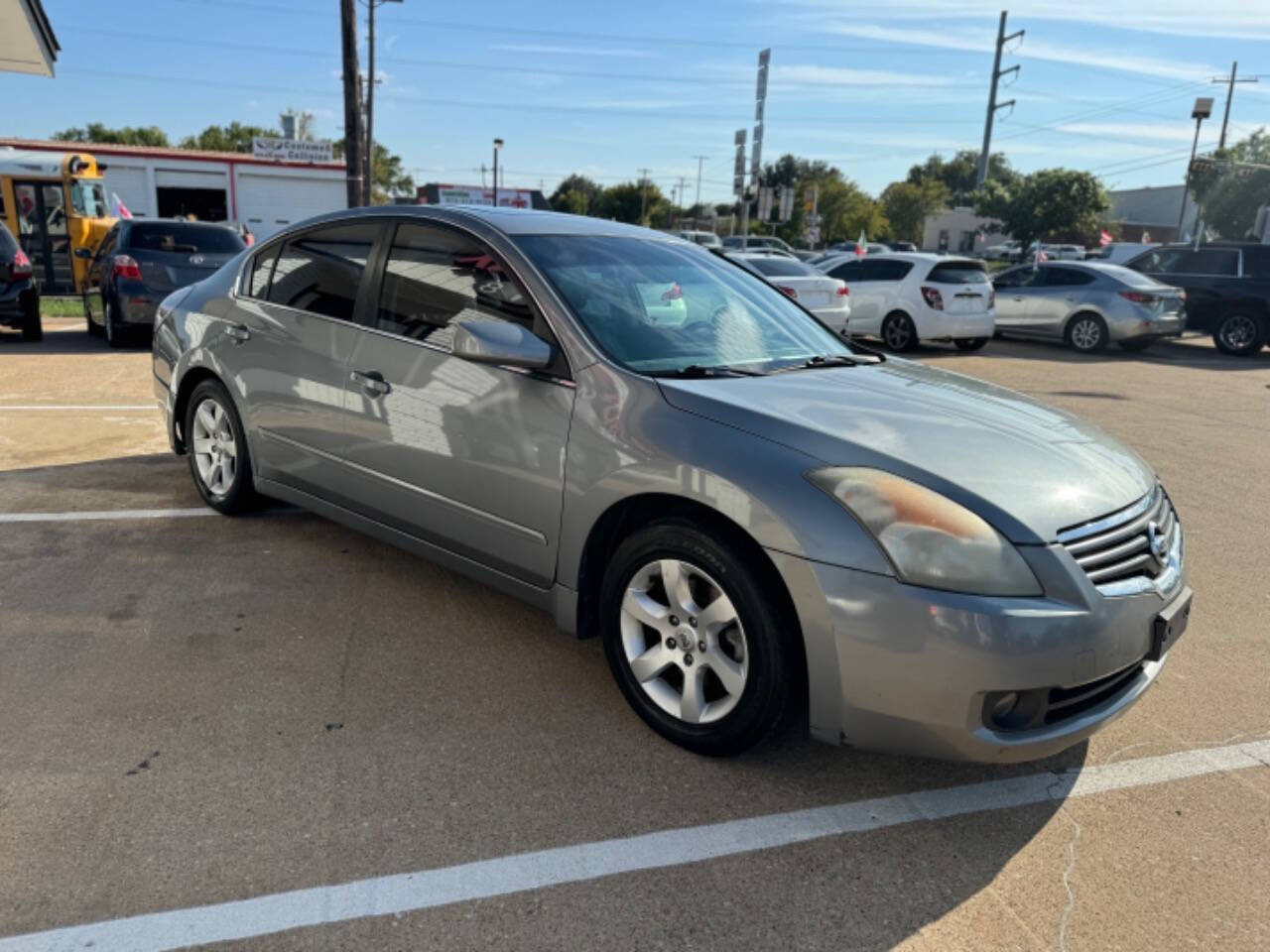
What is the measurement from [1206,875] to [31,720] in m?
3.59

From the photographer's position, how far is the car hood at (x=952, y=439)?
270 centimetres

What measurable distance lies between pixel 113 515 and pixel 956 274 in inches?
493

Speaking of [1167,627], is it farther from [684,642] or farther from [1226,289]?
[1226,289]

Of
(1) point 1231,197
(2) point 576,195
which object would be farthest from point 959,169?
(1) point 1231,197

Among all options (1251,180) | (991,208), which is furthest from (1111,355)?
(1251,180)

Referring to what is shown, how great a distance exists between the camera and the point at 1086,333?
1569 centimetres

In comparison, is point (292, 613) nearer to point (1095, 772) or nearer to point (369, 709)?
point (369, 709)

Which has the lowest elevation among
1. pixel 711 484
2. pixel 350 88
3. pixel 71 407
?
pixel 71 407

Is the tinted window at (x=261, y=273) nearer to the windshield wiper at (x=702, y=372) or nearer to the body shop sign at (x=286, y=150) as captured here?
the windshield wiper at (x=702, y=372)

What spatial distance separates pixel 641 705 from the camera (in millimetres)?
3172

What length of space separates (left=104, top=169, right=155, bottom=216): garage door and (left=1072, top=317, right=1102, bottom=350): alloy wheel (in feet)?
110

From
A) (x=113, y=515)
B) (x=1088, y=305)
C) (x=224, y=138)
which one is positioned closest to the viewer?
(x=113, y=515)

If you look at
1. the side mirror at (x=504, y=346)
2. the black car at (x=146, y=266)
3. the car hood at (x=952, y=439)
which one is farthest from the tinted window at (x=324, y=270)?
the black car at (x=146, y=266)

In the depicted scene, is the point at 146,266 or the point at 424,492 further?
the point at 146,266
